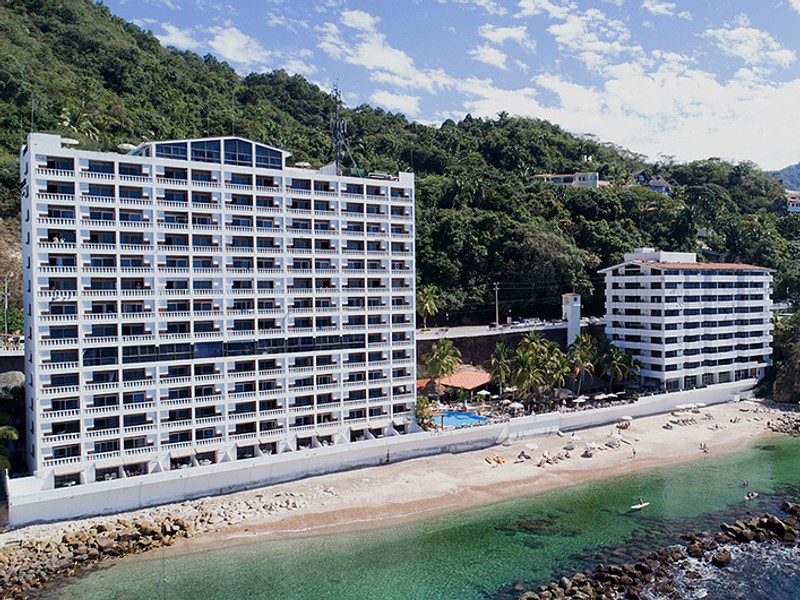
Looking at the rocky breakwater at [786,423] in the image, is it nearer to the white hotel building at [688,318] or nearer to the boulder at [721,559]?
the white hotel building at [688,318]

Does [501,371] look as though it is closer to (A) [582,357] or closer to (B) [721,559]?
(A) [582,357]

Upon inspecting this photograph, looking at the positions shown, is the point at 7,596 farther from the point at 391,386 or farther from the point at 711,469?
the point at 711,469

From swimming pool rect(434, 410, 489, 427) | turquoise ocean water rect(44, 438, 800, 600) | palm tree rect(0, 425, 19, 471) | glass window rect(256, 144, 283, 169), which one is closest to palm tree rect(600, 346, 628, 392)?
swimming pool rect(434, 410, 489, 427)

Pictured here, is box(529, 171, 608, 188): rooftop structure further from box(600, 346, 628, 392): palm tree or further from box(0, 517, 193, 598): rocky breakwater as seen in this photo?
box(0, 517, 193, 598): rocky breakwater

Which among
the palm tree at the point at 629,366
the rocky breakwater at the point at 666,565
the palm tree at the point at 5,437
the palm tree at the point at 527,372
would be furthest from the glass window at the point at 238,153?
the palm tree at the point at 629,366

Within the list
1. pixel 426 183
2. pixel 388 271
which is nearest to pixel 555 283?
pixel 426 183
